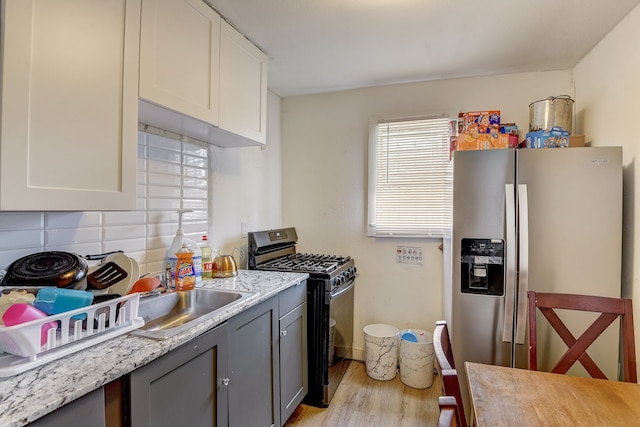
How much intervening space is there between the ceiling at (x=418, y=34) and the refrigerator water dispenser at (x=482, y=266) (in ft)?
4.01

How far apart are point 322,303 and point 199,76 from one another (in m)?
1.47

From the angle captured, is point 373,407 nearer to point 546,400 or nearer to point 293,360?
point 293,360

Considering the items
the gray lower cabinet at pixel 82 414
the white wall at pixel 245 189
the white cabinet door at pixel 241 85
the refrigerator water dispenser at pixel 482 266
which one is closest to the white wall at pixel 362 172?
the white wall at pixel 245 189

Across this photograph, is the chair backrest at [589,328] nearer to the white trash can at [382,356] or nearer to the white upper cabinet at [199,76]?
the white trash can at [382,356]

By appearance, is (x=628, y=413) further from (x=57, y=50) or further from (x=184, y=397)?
(x=57, y=50)

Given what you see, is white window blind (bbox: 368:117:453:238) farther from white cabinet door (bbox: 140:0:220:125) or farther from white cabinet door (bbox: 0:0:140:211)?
white cabinet door (bbox: 0:0:140:211)

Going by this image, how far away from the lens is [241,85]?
1.90 metres

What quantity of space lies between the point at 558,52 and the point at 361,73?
130cm

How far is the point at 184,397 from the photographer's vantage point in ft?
3.68

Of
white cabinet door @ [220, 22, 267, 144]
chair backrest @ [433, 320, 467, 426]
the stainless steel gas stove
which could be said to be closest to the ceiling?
white cabinet door @ [220, 22, 267, 144]

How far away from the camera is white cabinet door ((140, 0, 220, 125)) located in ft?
4.29

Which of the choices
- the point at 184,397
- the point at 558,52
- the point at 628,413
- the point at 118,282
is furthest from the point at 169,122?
the point at 558,52

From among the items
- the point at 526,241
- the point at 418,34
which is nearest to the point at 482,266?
the point at 526,241

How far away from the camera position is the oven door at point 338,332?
7.18 feet
